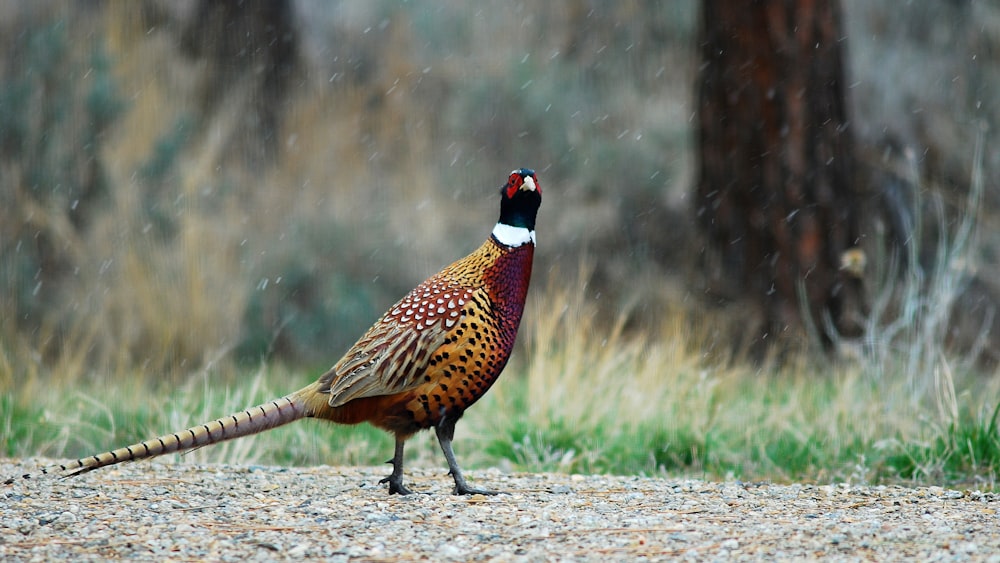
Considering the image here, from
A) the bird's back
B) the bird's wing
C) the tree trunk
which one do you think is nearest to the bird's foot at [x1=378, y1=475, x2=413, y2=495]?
the bird's back

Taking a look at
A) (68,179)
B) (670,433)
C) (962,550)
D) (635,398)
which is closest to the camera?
(962,550)

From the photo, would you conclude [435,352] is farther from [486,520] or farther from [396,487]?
[486,520]

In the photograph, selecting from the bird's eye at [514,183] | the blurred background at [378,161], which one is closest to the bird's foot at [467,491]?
the bird's eye at [514,183]

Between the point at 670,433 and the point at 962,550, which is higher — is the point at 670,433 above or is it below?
above

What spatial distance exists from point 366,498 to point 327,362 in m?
5.15

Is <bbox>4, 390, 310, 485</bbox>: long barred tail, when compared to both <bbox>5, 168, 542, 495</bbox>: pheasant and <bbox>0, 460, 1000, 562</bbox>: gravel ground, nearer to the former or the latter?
<bbox>5, 168, 542, 495</bbox>: pheasant

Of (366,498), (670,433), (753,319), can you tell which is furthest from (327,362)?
(366,498)

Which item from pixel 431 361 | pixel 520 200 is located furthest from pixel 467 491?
pixel 520 200

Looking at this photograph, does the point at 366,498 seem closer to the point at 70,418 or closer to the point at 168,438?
the point at 168,438

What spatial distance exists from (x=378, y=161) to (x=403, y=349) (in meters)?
7.64

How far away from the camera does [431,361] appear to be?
4.49 meters

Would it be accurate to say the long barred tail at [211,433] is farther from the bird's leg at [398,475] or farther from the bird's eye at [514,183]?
the bird's eye at [514,183]

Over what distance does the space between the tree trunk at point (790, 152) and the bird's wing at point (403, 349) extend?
4597mm

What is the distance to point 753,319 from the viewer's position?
889 cm
